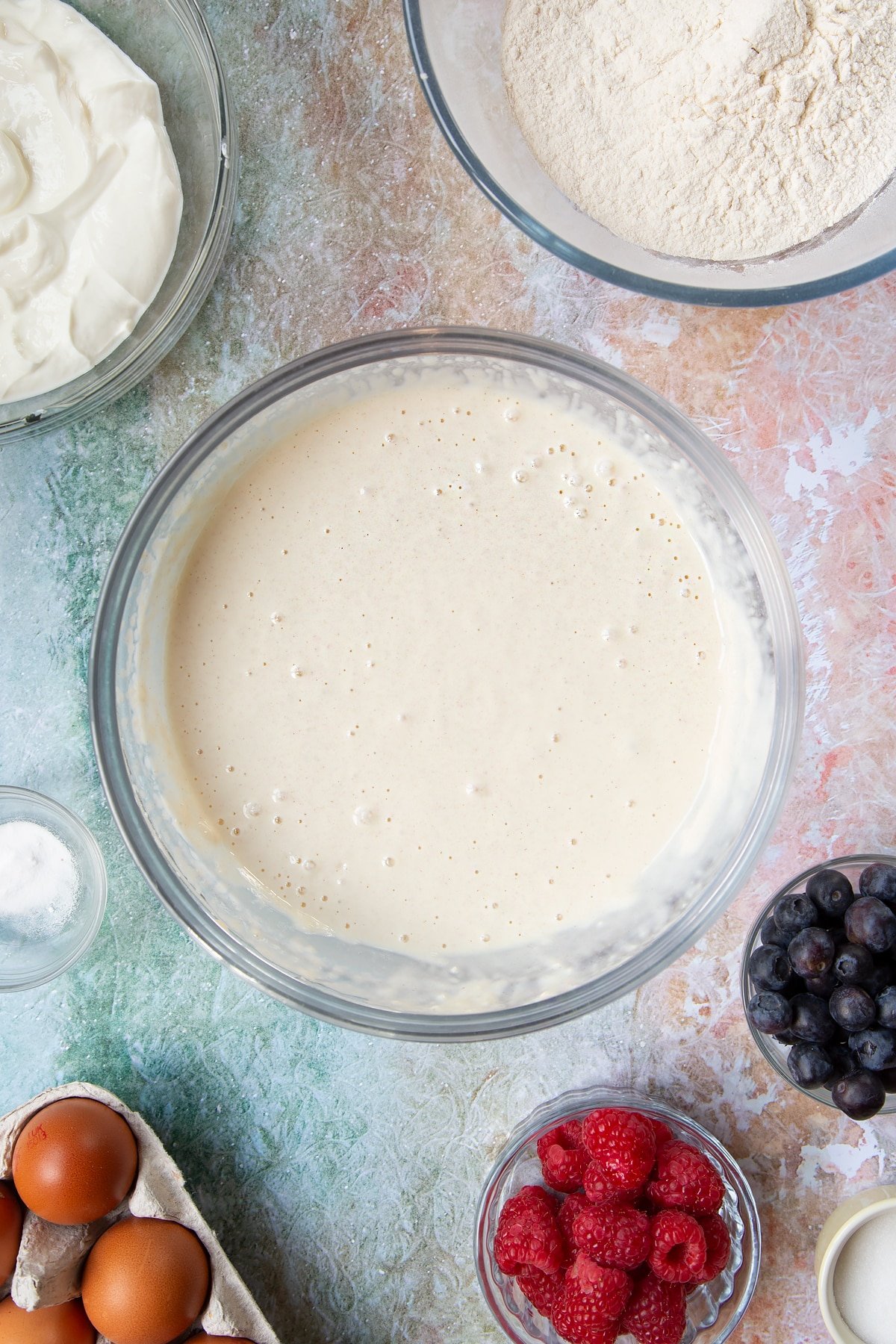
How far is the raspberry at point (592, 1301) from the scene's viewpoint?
102 cm

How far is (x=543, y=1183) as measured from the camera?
3.78ft

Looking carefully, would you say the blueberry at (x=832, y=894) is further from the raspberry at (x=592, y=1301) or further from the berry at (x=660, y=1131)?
the raspberry at (x=592, y=1301)

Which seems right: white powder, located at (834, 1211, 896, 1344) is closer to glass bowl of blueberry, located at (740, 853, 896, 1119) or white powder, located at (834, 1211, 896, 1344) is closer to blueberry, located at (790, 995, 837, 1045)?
glass bowl of blueberry, located at (740, 853, 896, 1119)

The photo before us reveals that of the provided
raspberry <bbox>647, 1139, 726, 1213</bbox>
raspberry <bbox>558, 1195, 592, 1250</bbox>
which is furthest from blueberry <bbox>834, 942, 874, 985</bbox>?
raspberry <bbox>558, 1195, 592, 1250</bbox>

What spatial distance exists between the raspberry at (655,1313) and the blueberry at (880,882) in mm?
493

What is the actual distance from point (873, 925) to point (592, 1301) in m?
0.50

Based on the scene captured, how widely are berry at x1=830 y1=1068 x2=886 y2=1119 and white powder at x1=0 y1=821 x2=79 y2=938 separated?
0.95 m

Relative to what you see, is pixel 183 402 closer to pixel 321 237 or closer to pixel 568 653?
pixel 321 237

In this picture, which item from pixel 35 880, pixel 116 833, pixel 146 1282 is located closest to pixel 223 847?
pixel 116 833

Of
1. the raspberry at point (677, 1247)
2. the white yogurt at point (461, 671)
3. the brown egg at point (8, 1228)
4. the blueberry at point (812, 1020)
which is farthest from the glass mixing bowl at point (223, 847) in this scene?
the brown egg at point (8, 1228)

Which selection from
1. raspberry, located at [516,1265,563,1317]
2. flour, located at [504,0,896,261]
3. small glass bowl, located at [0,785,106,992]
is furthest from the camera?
small glass bowl, located at [0,785,106,992]

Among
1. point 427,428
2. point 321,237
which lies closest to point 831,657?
point 427,428

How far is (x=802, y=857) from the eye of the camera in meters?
1.17

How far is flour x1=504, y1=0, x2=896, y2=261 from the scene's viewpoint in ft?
3.21
